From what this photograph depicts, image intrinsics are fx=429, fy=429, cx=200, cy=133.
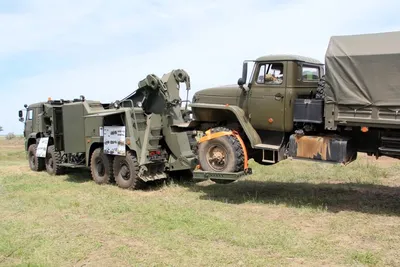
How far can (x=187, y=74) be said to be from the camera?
36.9 ft

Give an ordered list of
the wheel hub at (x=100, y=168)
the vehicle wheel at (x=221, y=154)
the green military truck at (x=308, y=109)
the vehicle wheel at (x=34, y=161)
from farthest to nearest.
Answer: the vehicle wheel at (x=34, y=161) < the wheel hub at (x=100, y=168) < the vehicle wheel at (x=221, y=154) < the green military truck at (x=308, y=109)

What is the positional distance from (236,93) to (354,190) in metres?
3.57

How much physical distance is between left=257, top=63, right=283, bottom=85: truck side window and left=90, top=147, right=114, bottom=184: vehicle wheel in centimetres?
474

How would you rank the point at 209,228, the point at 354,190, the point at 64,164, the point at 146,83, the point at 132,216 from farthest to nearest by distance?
1. the point at 64,164
2. the point at 146,83
3. the point at 354,190
4. the point at 132,216
5. the point at 209,228

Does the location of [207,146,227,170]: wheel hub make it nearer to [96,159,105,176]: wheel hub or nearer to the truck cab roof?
the truck cab roof

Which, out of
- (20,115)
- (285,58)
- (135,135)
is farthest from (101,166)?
(20,115)

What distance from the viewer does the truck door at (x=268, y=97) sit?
8289 mm

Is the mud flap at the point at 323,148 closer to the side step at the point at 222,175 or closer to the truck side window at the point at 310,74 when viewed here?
the side step at the point at 222,175

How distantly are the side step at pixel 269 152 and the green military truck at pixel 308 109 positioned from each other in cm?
2

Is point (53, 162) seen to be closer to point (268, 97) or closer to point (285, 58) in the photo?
point (268, 97)

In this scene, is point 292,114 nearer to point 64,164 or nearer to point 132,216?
point 132,216

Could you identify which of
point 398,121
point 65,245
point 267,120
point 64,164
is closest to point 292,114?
point 267,120

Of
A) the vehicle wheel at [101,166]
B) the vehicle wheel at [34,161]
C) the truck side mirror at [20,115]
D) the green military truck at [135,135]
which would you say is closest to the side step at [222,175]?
the green military truck at [135,135]

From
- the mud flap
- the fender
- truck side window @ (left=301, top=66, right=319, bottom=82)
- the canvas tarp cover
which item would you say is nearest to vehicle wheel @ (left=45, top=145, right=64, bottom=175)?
the fender
